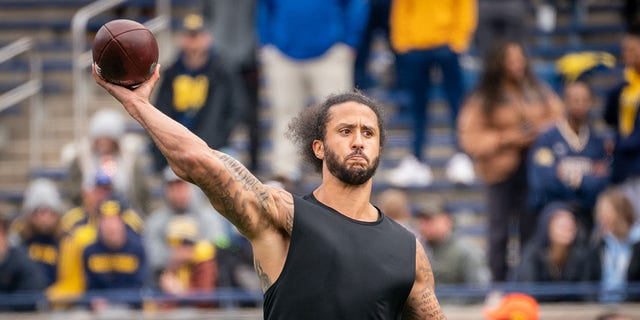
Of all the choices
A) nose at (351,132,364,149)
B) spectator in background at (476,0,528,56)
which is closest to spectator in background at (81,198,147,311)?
spectator in background at (476,0,528,56)

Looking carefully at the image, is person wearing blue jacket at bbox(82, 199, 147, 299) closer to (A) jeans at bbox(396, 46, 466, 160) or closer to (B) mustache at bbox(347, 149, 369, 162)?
(A) jeans at bbox(396, 46, 466, 160)

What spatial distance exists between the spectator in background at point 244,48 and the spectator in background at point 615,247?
3286 millimetres

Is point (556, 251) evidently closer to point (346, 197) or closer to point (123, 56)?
point (346, 197)

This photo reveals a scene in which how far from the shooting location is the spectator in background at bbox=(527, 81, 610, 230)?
9.30m

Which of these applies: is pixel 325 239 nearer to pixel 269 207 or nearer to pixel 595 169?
pixel 269 207

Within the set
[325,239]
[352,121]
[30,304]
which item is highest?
[352,121]

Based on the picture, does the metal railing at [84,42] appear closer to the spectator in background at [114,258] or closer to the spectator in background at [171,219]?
the spectator in background at [171,219]

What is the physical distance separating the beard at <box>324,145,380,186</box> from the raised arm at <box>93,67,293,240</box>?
0.71 ft

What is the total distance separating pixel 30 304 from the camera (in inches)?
366

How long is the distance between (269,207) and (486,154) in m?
4.83

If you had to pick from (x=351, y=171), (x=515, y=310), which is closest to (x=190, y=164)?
(x=351, y=171)

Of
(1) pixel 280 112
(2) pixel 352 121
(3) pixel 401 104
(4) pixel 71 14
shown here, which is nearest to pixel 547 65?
(3) pixel 401 104

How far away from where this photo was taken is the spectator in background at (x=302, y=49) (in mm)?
10430

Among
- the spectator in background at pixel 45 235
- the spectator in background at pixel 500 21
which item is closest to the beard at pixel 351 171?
the spectator in background at pixel 45 235
